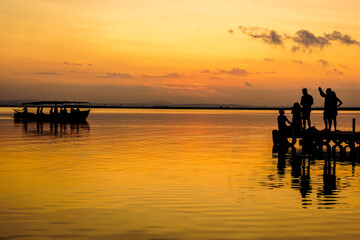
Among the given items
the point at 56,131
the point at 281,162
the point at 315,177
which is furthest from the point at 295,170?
the point at 56,131

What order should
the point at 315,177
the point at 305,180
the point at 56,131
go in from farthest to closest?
the point at 56,131, the point at 315,177, the point at 305,180

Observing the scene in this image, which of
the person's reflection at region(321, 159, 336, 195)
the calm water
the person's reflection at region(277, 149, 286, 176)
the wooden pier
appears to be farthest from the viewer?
the wooden pier

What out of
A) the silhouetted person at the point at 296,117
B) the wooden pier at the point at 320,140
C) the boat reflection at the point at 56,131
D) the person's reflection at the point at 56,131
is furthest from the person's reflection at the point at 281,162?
the person's reflection at the point at 56,131

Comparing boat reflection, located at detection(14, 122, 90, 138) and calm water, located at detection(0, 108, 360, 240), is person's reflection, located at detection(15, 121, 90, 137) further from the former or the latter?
calm water, located at detection(0, 108, 360, 240)

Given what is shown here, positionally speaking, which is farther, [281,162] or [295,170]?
[281,162]

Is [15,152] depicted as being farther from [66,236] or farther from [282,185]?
[66,236]

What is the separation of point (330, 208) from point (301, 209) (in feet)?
2.33

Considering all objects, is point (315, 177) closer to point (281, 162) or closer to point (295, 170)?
point (295, 170)

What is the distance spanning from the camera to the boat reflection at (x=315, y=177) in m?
13.1

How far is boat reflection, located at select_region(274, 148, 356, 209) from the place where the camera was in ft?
43.1

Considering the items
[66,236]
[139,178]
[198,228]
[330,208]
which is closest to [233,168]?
[139,178]

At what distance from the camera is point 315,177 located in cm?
1748

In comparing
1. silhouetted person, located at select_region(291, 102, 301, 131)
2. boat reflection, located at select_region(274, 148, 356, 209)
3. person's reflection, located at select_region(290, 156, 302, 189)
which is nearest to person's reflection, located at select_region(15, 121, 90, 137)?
silhouetted person, located at select_region(291, 102, 301, 131)

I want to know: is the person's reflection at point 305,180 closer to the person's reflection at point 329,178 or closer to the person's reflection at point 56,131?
the person's reflection at point 329,178
